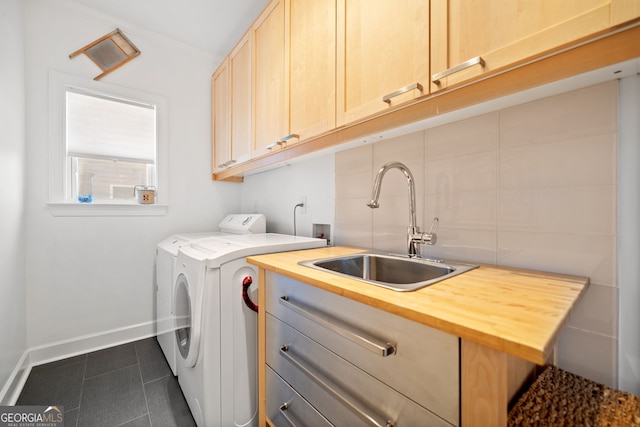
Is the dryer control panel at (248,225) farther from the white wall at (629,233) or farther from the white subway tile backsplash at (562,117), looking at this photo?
the white wall at (629,233)

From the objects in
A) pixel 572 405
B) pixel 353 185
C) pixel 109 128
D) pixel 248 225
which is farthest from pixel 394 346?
pixel 109 128

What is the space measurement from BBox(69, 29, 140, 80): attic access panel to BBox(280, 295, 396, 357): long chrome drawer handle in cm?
259

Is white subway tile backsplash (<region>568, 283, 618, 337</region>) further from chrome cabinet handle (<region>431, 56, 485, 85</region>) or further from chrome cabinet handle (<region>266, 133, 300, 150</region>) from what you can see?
chrome cabinet handle (<region>266, 133, 300, 150</region>)

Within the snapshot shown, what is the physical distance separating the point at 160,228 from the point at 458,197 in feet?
8.07

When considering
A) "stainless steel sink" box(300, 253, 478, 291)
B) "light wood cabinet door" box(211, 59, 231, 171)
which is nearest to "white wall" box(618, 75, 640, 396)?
"stainless steel sink" box(300, 253, 478, 291)

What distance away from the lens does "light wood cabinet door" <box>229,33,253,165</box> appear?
1929 millimetres

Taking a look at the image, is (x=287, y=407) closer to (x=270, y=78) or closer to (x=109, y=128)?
(x=270, y=78)

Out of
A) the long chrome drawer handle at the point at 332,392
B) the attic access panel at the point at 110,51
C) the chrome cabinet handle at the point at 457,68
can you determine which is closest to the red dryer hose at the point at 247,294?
the long chrome drawer handle at the point at 332,392

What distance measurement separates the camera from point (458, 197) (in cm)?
115

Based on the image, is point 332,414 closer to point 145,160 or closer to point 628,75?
point 628,75

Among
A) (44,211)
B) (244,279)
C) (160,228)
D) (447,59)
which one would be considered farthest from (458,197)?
(44,211)

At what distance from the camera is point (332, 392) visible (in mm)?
846

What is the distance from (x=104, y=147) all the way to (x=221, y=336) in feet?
6.71

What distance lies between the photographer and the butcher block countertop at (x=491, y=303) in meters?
0.47
